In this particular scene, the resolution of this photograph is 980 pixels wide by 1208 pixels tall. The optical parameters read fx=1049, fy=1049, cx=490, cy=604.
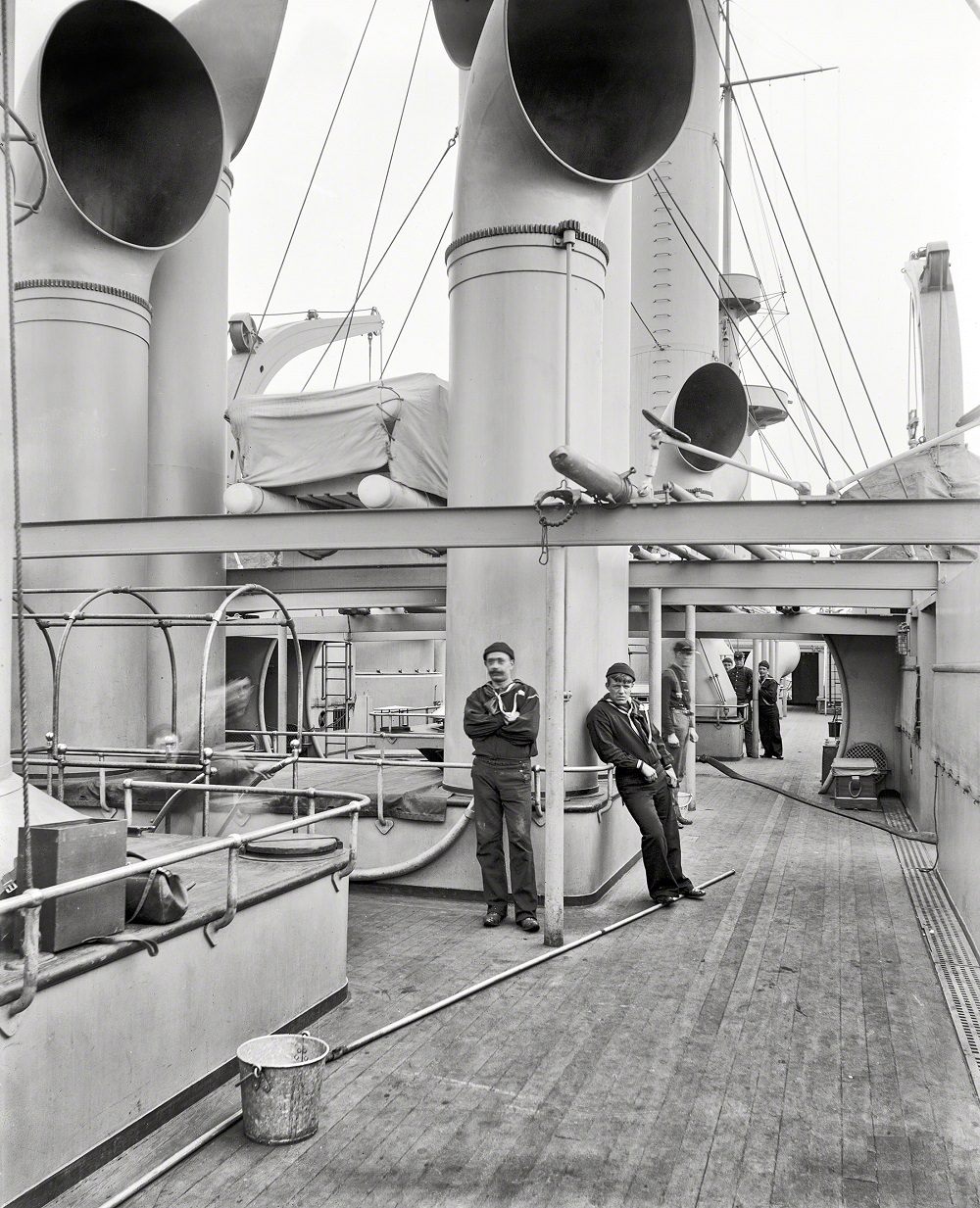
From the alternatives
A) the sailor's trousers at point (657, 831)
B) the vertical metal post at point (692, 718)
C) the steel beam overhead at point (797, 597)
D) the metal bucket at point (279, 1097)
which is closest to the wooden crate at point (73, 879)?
the metal bucket at point (279, 1097)

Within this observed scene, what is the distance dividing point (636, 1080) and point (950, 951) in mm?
3464

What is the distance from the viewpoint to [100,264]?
1086 cm

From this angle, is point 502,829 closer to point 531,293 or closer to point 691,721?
point 531,293

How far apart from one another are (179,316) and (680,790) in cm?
922

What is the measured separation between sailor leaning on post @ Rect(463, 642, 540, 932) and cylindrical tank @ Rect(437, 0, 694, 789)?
2.74ft

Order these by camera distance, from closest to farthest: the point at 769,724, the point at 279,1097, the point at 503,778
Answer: the point at 279,1097
the point at 503,778
the point at 769,724

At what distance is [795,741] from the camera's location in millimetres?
28859

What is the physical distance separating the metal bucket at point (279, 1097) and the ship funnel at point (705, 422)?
9.34 metres

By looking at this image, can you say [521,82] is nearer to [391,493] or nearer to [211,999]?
[391,493]

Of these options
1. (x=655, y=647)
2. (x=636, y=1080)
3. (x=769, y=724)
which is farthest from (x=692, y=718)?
(x=769, y=724)

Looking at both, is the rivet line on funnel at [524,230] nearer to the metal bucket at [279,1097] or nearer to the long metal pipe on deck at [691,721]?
the long metal pipe on deck at [691,721]

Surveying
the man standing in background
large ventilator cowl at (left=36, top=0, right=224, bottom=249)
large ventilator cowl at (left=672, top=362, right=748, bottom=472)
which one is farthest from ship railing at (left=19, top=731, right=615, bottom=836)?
large ventilator cowl at (left=36, top=0, right=224, bottom=249)

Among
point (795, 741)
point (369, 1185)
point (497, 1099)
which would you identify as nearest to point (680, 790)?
point (497, 1099)

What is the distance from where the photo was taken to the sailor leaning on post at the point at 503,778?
7.89m
